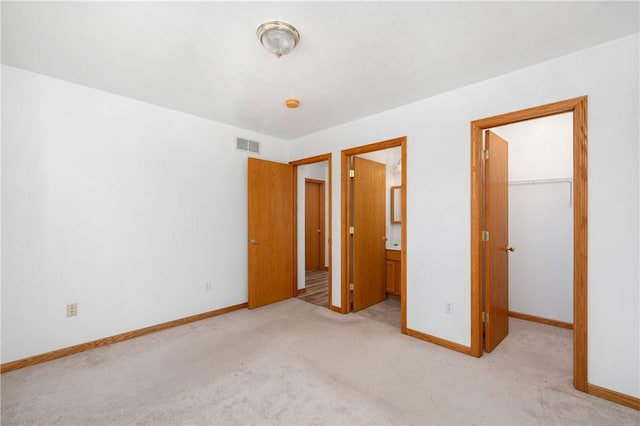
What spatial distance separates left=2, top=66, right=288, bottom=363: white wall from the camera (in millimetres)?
2291

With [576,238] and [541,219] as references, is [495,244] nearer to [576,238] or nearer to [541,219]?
[576,238]

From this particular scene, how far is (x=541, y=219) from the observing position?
328cm

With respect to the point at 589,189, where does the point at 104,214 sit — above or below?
below

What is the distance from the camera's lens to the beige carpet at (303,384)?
1733 mm

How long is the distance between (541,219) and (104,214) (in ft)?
15.5

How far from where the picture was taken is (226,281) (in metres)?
3.65

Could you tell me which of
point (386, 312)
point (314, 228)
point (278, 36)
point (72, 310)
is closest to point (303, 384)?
point (386, 312)

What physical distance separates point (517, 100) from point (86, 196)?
12.8 ft

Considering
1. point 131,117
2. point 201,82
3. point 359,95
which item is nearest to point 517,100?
point 359,95

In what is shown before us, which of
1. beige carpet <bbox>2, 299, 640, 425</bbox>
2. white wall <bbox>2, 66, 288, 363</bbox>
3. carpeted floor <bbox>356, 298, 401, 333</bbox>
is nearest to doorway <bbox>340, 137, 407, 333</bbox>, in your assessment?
carpeted floor <bbox>356, 298, 401, 333</bbox>

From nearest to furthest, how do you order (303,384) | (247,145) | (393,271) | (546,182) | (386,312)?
(303,384) < (546,182) < (386,312) < (247,145) < (393,271)

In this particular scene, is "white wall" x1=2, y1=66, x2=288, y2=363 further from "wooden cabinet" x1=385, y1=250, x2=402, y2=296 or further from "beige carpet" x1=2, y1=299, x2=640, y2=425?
"wooden cabinet" x1=385, y1=250, x2=402, y2=296

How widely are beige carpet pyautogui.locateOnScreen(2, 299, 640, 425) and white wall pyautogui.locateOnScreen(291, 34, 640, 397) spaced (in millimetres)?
344

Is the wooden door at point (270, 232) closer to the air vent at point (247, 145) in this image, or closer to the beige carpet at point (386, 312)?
the air vent at point (247, 145)
